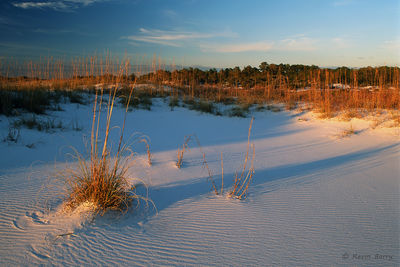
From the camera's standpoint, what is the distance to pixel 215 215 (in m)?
2.25

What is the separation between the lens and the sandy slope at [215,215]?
1.70m

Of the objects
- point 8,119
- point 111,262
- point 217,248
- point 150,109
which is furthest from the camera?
point 150,109

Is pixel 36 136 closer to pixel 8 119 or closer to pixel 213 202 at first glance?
pixel 8 119

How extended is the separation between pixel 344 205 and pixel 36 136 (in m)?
4.98

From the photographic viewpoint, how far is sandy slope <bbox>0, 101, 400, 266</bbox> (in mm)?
1701

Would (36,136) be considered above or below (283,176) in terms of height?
above

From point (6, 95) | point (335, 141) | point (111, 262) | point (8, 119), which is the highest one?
point (6, 95)

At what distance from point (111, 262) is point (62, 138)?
3.71 metres

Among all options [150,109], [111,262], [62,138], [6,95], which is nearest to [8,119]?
[6,95]

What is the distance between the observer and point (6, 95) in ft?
17.9

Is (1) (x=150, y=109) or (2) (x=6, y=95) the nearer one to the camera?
(2) (x=6, y=95)

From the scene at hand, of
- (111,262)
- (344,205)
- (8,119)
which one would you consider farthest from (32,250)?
(8,119)

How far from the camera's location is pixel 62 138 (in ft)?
15.1

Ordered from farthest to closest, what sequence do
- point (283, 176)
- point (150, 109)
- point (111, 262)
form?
point (150, 109) < point (283, 176) < point (111, 262)
